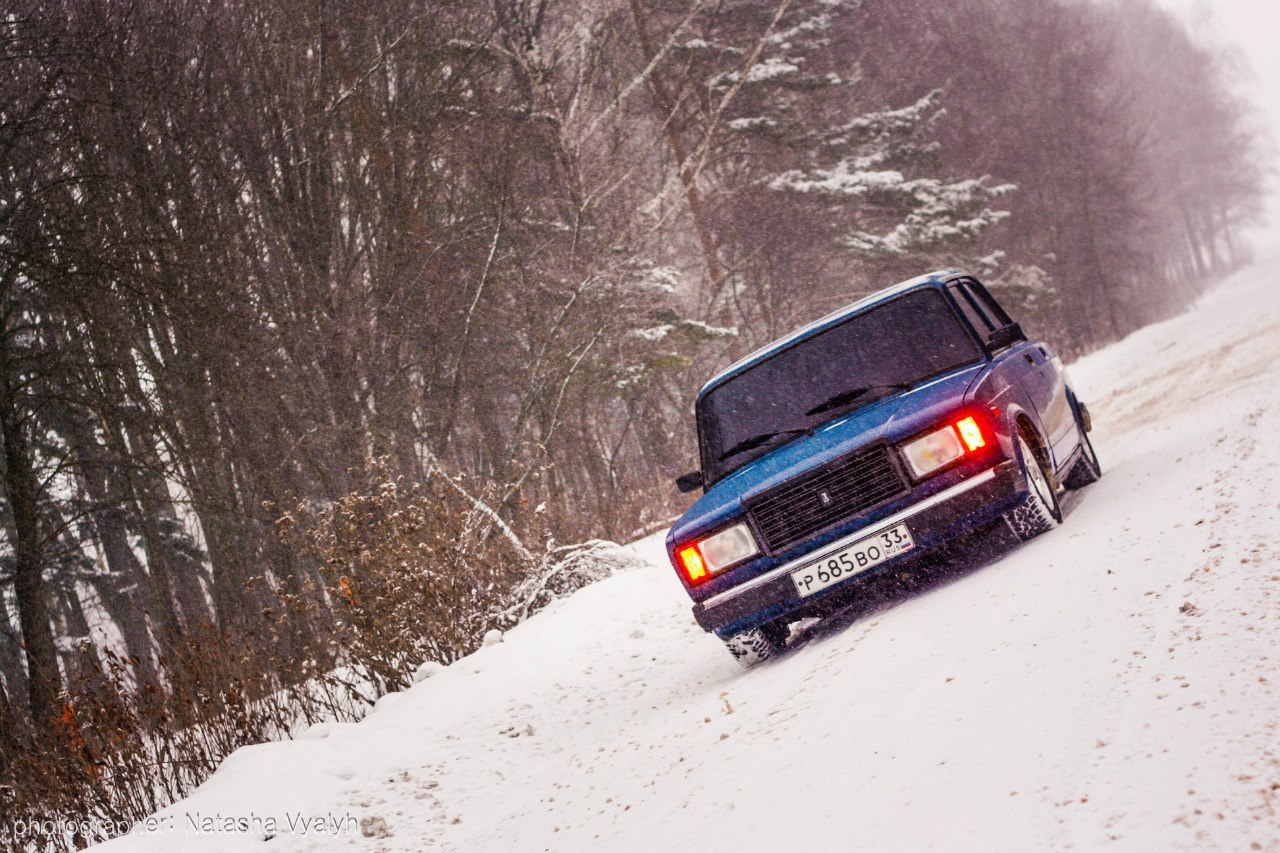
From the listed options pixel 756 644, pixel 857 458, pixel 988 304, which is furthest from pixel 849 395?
pixel 988 304

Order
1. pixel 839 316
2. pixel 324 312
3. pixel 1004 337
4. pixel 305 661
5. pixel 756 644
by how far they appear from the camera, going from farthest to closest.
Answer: pixel 324 312
pixel 305 661
pixel 839 316
pixel 1004 337
pixel 756 644

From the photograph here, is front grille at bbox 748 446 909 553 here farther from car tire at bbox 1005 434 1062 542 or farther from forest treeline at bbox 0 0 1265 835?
forest treeline at bbox 0 0 1265 835

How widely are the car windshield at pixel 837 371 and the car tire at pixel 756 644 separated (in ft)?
3.52

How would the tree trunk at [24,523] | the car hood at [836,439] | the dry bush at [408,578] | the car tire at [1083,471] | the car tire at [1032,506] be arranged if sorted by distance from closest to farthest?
1. the car hood at [836,439]
2. the car tire at [1032,506]
3. the car tire at [1083,471]
4. the dry bush at [408,578]
5. the tree trunk at [24,523]

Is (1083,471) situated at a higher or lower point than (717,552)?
lower

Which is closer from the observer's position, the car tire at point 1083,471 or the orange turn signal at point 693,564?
the orange turn signal at point 693,564

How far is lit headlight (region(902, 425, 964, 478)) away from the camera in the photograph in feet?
19.7

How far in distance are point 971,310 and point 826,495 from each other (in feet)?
6.91

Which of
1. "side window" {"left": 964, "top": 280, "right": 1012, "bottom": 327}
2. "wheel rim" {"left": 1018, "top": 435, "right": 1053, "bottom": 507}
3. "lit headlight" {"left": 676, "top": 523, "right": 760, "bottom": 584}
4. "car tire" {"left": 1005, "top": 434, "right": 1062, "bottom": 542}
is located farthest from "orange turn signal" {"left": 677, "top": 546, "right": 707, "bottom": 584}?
"side window" {"left": 964, "top": 280, "right": 1012, "bottom": 327}

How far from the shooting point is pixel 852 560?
6172 millimetres

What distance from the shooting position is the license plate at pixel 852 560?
20.0 feet

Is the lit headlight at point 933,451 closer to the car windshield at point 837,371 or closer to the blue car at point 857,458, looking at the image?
the blue car at point 857,458

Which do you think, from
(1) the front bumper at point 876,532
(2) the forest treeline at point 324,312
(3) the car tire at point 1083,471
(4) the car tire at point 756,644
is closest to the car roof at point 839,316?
(1) the front bumper at point 876,532

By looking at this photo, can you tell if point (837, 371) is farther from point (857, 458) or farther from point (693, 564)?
point (693, 564)
